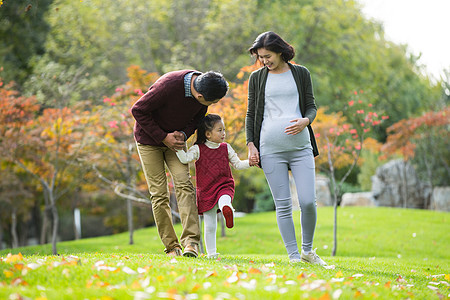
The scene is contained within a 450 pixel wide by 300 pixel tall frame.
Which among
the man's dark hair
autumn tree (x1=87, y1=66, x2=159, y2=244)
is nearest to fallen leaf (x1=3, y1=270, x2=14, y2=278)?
the man's dark hair

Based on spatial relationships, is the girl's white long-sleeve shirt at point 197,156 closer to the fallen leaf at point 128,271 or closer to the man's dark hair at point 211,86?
the man's dark hair at point 211,86

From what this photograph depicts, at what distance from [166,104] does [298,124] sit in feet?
3.79

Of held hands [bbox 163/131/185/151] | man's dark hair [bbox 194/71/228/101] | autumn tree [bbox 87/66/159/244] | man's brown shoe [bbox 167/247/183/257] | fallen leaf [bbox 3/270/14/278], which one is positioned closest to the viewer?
fallen leaf [bbox 3/270/14/278]

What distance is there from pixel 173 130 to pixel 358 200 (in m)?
15.6

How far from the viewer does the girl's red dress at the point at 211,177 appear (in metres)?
4.29

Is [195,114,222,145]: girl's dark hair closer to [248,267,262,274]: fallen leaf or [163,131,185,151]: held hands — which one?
[163,131,185,151]: held hands

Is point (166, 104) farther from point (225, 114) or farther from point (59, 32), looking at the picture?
point (59, 32)

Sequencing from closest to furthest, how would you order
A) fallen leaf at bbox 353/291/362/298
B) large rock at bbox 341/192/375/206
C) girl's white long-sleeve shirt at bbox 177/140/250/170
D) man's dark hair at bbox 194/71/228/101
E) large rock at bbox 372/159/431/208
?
fallen leaf at bbox 353/291/362/298
man's dark hair at bbox 194/71/228/101
girl's white long-sleeve shirt at bbox 177/140/250/170
large rock at bbox 341/192/375/206
large rock at bbox 372/159/431/208

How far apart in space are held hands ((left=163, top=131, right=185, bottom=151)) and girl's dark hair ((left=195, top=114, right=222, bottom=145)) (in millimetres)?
270

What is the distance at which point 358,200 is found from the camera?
61.1ft

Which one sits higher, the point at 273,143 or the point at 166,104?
the point at 166,104

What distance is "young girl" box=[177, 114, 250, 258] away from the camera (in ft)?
14.1

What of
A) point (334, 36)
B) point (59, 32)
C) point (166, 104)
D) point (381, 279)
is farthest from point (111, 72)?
point (381, 279)

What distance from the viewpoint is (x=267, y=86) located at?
421 centimetres
